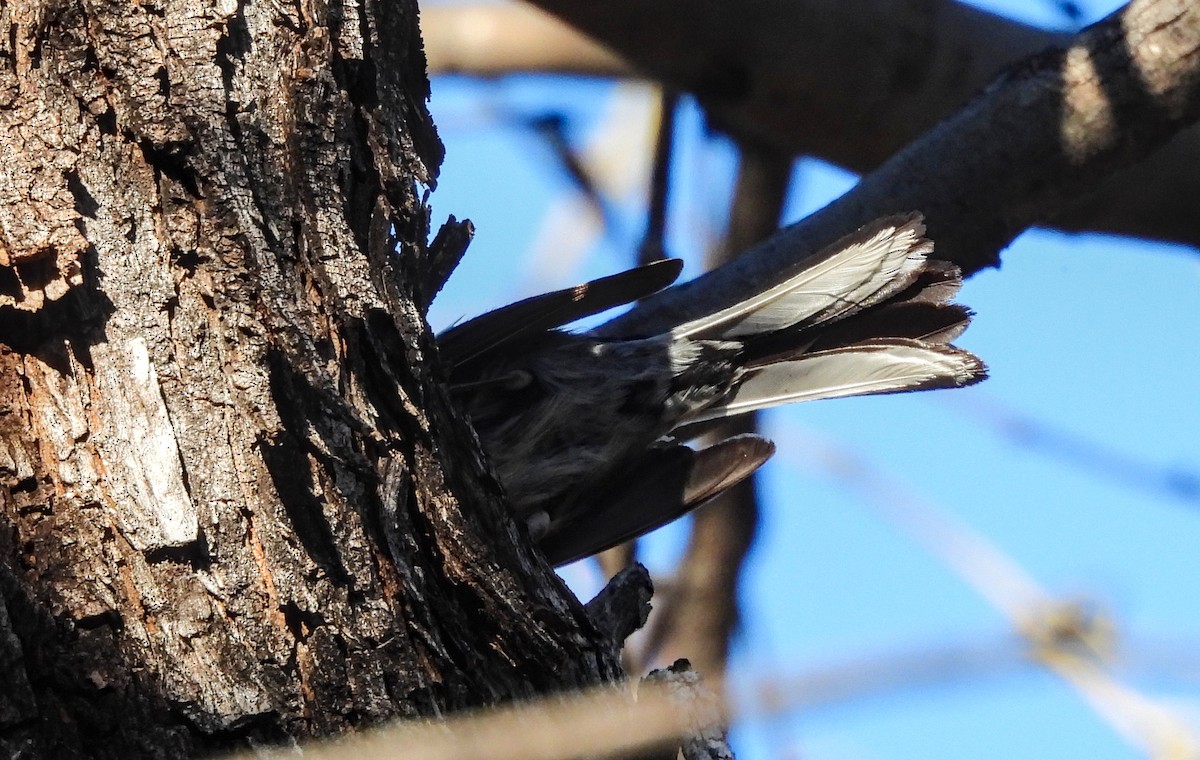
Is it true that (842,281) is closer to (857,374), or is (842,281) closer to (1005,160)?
(857,374)

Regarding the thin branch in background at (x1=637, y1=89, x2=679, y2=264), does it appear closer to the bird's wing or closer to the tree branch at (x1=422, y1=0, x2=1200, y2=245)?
the tree branch at (x1=422, y1=0, x2=1200, y2=245)

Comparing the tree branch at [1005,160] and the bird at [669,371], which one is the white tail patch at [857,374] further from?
the tree branch at [1005,160]

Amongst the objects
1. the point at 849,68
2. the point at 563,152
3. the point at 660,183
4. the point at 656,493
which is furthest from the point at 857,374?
the point at 563,152

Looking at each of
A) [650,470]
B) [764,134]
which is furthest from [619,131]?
[650,470]

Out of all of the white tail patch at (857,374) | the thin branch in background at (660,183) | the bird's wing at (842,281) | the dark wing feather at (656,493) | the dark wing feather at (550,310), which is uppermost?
the thin branch in background at (660,183)

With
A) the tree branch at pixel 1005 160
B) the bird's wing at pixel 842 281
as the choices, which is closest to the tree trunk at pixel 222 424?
the bird's wing at pixel 842 281

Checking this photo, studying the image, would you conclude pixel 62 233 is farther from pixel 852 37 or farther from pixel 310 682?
pixel 852 37

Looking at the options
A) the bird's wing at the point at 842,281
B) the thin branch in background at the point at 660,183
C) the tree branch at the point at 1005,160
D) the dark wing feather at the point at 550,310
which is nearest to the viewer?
the bird's wing at the point at 842,281
